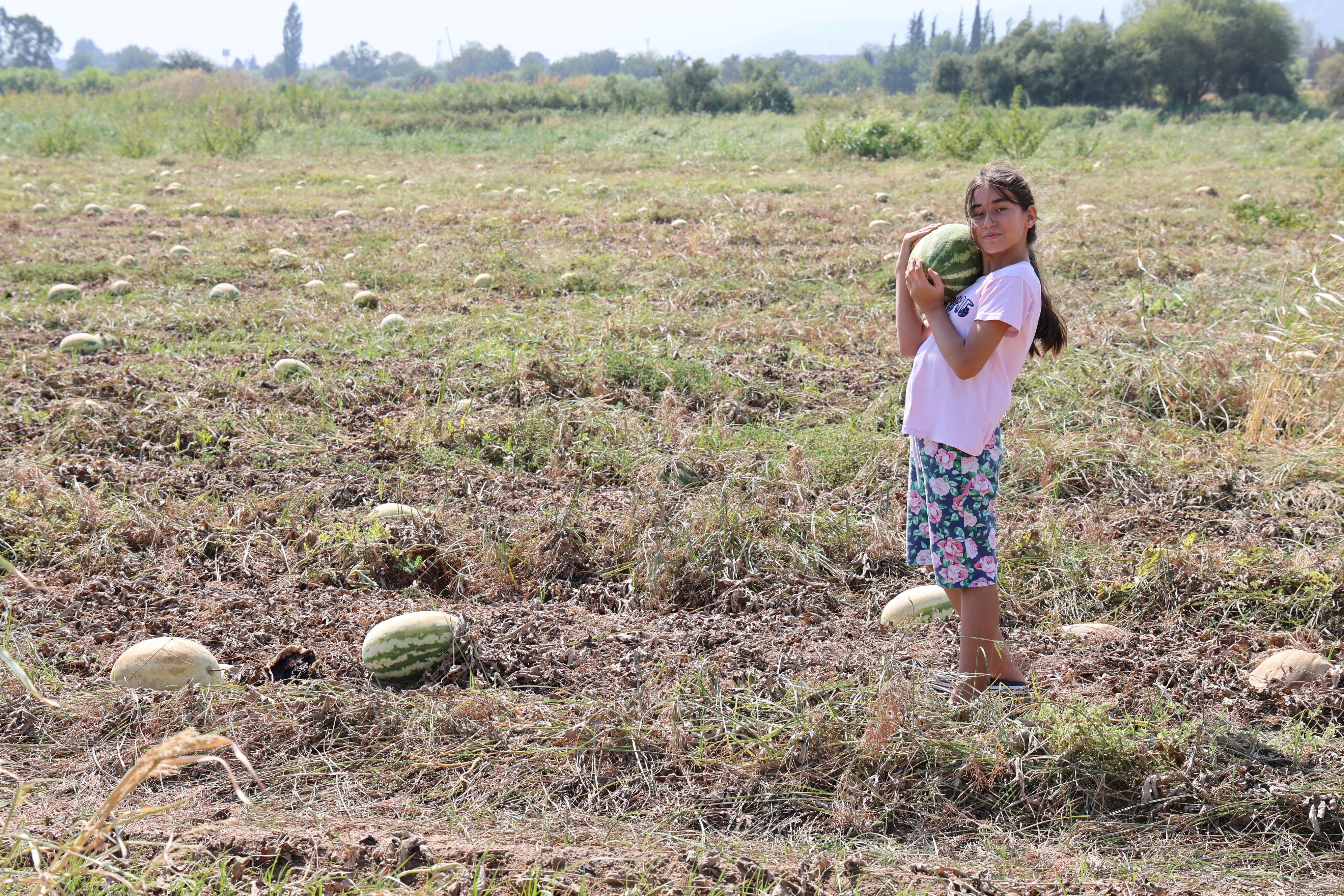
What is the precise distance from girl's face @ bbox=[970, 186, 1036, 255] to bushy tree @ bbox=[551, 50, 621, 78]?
151847 millimetres

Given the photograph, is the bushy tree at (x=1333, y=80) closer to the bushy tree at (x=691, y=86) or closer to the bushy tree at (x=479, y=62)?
the bushy tree at (x=691, y=86)

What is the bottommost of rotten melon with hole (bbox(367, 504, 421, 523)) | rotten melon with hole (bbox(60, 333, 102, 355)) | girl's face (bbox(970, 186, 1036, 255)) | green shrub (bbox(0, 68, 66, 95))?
rotten melon with hole (bbox(367, 504, 421, 523))

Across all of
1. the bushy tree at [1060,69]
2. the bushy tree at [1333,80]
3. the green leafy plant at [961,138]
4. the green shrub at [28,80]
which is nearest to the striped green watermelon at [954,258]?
the green leafy plant at [961,138]

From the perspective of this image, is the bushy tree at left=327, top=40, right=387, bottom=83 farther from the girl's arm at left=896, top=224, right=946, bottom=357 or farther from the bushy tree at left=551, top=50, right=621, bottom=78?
the girl's arm at left=896, top=224, right=946, bottom=357

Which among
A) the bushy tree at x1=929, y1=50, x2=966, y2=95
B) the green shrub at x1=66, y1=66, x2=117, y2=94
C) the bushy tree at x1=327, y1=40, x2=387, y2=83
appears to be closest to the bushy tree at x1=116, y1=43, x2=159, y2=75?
the bushy tree at x1=327, y1=40, x2=387, y2=83

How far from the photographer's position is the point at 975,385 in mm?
2432

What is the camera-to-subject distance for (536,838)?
2014mm

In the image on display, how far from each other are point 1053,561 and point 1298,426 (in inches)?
70.1

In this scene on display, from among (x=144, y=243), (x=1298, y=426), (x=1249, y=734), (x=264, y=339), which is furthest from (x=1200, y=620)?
(x=144, y=243)

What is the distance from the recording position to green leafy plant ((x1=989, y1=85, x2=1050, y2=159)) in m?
15.8

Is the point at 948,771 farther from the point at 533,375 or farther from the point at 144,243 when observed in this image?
the point at 144,243

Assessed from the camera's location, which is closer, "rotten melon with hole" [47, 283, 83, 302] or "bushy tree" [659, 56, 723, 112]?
"rotten melon with hole" [47, 283, 83, 302]

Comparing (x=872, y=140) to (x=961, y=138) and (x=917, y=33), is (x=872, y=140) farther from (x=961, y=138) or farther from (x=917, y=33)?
(x=917, y=33)

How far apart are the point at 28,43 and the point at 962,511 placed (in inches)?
5329
